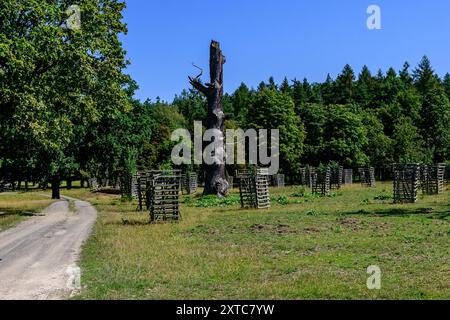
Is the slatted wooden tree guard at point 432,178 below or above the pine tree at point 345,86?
below

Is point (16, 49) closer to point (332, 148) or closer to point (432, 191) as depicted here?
point (432, 191)

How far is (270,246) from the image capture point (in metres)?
16.3

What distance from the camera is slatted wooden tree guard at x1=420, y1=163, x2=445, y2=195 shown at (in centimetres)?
4191

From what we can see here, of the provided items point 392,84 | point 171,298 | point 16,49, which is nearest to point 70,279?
point 171,298

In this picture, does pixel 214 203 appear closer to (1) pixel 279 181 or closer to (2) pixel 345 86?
(1) pixel 279 181

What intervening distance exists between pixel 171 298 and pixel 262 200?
24207 mm

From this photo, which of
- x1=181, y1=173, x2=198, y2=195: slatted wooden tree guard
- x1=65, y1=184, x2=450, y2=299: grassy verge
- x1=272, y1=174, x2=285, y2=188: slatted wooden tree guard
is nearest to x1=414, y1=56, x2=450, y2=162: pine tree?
x1=272, y1=174, x2=285, y2=188: slatted wooden tree guard

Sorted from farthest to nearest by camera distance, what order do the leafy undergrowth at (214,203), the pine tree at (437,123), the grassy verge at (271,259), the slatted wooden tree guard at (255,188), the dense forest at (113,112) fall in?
the pine tree at (437,123), the leafy undergrowth at (214,203), the slatted wooden tree guard at (255,188), the dense forest at (113,112), the grassy verge at (271,259)

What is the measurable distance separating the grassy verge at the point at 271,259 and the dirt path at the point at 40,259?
1.72 feet

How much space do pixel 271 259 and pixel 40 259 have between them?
659 centimetres

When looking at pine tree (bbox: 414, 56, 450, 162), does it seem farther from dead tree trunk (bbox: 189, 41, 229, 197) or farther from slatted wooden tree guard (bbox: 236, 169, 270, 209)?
slatted wooden tree guard (bbox: 236, 169, 270, 209)

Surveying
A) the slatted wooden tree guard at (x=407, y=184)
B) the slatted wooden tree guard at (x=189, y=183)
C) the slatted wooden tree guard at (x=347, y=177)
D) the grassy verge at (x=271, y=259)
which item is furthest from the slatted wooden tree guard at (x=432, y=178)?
the slatted wooden tree guard at (x=189, y=183)

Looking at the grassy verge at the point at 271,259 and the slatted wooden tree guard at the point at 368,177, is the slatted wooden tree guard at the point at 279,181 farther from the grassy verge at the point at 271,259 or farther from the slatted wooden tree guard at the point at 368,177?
the grassy verge at the point at 271,259

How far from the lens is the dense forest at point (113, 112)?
92.0 ft
